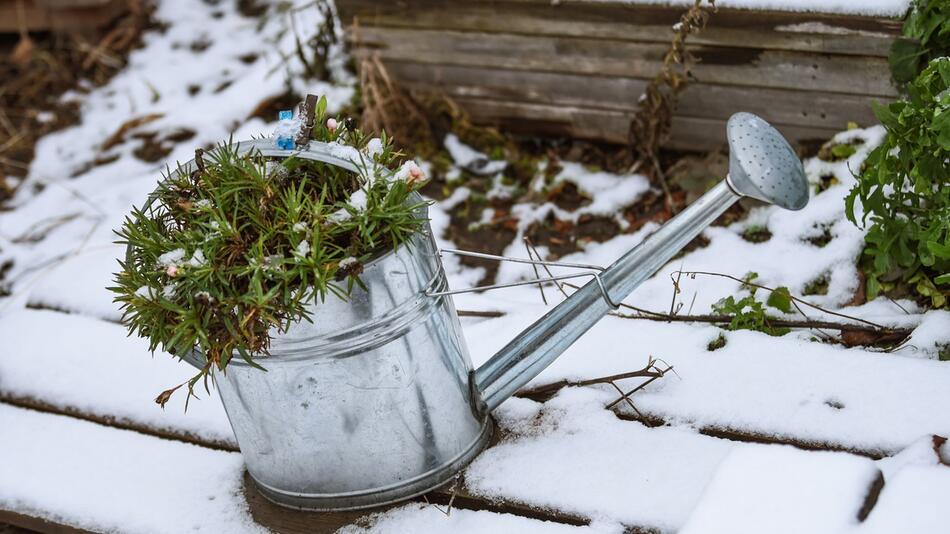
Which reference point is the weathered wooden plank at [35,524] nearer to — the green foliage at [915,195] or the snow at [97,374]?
the snow at [97,374]

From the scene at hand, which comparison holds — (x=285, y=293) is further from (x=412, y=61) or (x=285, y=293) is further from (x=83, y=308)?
(x=412, y=61)

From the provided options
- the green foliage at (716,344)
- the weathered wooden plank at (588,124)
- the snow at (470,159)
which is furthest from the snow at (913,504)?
the snow at (470,159)

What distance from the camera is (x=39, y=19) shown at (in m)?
4.07

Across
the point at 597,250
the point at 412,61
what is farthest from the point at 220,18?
the point at 597,250

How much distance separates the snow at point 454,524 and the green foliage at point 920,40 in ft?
4.25

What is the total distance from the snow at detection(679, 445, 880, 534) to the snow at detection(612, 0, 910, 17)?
1242 millimetres

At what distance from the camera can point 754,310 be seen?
197 centimetres

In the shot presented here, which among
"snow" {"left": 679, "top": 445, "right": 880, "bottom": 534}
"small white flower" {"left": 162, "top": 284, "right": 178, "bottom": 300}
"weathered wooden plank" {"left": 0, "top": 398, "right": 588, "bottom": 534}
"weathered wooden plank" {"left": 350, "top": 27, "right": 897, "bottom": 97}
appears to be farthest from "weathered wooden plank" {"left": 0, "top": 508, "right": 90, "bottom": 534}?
"weathered wooden plank" {"left": 350, "top": 27, "right": 897, "bottom": 97}

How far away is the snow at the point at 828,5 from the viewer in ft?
7.38

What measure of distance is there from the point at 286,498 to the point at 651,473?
643mm

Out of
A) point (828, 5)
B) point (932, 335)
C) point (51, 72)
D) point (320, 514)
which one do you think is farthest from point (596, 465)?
point (51, 72)

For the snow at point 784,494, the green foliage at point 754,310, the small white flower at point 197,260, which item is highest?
the small white flower at point 197,260

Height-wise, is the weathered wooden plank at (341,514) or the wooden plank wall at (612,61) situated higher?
the wooden plank wall at (612,61)

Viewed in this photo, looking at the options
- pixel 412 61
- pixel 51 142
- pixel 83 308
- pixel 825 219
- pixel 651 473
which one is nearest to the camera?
pixel 651 473
